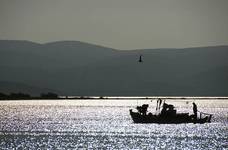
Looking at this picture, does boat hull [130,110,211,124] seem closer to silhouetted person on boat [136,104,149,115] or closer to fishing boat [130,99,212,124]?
fishing boat [130,99,212,124]

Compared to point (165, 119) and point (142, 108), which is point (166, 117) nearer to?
point (165, 119)

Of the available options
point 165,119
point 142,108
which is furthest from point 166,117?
point 142,108

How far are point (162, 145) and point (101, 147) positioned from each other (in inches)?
348

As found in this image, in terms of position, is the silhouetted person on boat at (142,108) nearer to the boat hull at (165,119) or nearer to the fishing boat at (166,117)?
the fishing boat at (166,117)

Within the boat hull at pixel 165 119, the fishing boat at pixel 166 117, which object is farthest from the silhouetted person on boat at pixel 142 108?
the boat hull at pixel 165 119

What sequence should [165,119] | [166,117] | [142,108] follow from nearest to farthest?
[165,119] → [166,117] → [142,108]

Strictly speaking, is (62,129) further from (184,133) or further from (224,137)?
(224,137)

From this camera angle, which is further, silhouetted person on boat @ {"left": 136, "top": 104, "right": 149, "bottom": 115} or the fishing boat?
the fishing boat

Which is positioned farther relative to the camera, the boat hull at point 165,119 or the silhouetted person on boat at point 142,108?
the boat hull at point 165,119

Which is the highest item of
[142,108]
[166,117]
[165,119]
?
[142,108]

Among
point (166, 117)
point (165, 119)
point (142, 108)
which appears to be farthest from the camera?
point (142, 108)

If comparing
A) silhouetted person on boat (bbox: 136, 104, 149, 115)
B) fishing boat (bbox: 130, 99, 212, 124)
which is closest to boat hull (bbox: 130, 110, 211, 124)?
fishing boat (bbox: 130, 99, 212, 124)

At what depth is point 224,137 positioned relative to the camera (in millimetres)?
113000

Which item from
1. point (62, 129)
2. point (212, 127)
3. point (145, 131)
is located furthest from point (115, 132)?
point (212, 127)
